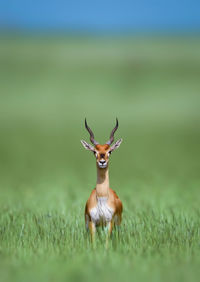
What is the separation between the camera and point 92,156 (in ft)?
99.7

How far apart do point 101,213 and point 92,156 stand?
69.2 feet

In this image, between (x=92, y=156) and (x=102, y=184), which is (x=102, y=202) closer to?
(x=102, y=184)

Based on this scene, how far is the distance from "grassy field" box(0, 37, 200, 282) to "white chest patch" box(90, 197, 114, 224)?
0.46 meters

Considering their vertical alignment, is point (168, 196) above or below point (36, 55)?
below

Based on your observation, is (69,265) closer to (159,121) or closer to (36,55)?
(159,121)

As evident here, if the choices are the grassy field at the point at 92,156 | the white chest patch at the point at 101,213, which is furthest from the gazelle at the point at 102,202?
the grassy field at the point at 92,156

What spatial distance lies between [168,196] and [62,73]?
54.3 meters

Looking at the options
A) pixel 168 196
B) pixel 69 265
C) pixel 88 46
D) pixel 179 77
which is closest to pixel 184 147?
pixel 168 196

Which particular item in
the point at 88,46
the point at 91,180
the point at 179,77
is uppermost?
the point at 88,46

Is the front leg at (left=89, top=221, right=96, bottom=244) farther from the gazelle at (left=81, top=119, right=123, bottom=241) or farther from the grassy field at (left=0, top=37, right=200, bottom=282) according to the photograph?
the grassy field at (left=0, top=37, right=200, bottom=282)

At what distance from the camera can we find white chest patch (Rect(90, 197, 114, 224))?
9.31 metres

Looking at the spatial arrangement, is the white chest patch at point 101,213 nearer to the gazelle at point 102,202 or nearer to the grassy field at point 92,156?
the gazelle at point 102,202

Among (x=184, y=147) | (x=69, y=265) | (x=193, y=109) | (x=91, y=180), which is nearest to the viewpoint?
(x=69, y=265)

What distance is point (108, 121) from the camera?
47.2 meters
